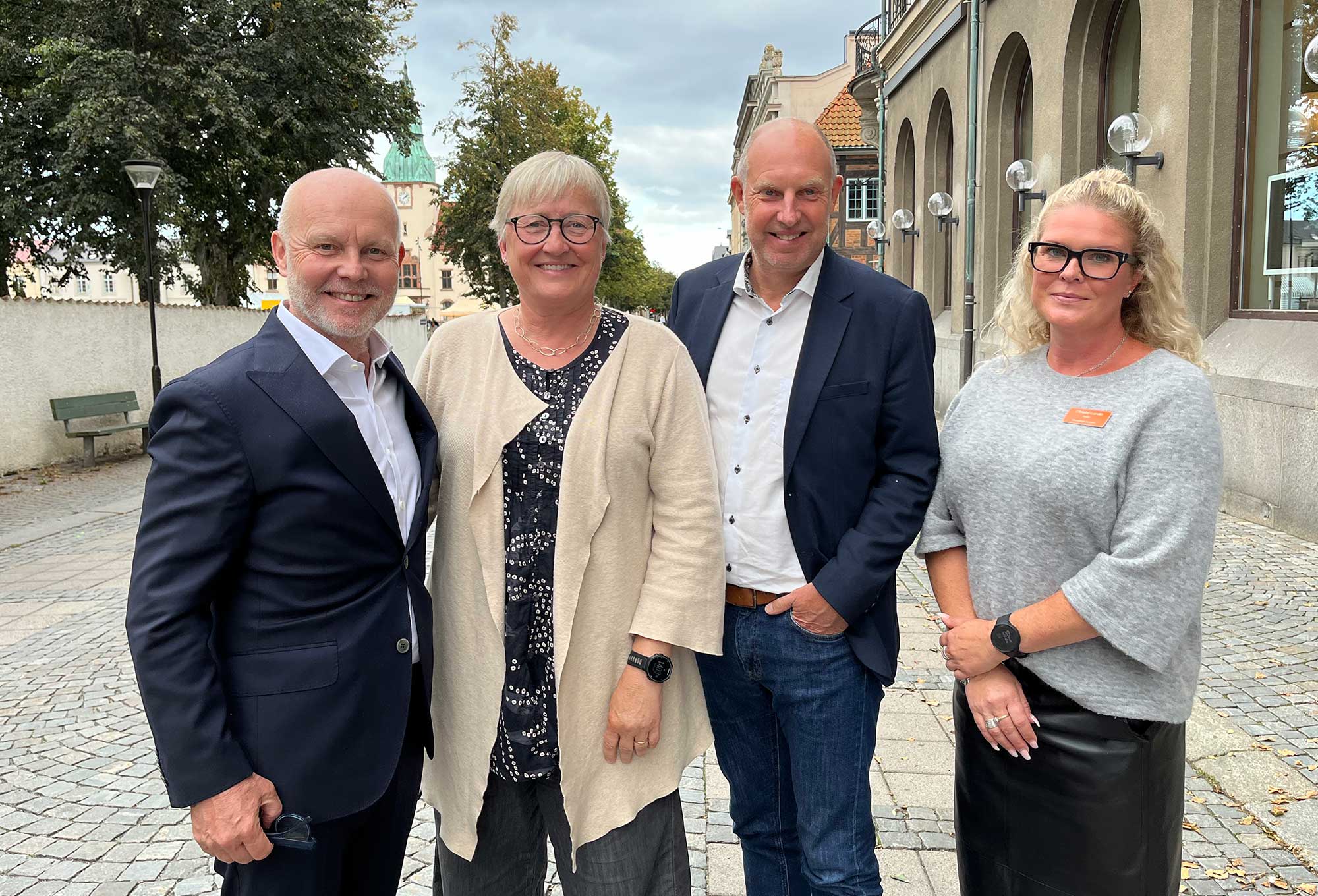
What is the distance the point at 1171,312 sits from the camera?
77.0 inches

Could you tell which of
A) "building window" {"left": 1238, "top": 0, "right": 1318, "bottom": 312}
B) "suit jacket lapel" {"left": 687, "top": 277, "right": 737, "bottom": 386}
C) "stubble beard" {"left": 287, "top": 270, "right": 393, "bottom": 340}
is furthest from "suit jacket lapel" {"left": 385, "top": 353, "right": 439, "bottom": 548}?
"building window" {"left": 1238, "top": 0, "right": 1318, "bottom": 312}

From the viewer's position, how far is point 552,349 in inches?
87.0

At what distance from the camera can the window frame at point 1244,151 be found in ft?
29.1

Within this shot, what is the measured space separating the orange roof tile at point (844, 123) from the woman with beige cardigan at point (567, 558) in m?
35.1

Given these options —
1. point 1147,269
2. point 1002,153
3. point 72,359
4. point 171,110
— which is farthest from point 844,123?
point 1147,269

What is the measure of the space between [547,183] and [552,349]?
375mm

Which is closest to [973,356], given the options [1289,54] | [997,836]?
[1289,54]

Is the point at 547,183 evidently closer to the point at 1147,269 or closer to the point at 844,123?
the point at 1147,269

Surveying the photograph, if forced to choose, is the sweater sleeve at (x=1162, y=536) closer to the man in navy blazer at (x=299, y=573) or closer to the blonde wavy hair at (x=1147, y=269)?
the blonde wavy hair at (x=1147, y=269)

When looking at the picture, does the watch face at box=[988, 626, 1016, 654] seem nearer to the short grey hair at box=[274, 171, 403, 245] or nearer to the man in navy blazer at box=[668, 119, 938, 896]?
the man in navy blazer at box=[668, 119, 938, 896]

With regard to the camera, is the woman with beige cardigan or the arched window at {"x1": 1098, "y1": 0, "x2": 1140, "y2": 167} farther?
the arched window at {"x1": 1098, "y1": 0, "x2": 1140, "y2": 167}

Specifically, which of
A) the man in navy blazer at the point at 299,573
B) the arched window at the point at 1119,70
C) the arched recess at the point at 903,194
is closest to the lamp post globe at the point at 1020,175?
the arched window at the point at 1119,70

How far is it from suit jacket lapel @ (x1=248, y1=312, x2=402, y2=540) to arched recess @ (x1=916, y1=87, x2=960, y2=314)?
1900 cm

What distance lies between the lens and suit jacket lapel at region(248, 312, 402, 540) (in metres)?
1.84
